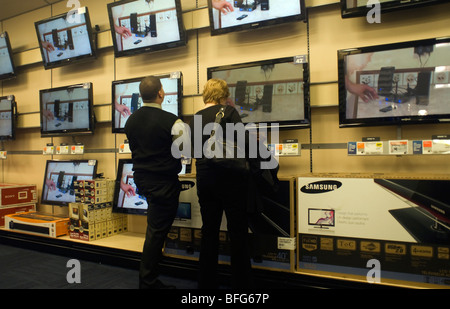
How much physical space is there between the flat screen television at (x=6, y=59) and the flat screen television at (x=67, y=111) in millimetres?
823

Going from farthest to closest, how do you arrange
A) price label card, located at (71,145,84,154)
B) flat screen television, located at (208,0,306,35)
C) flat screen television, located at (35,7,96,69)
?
price label card, located at (71,145,84,154) → flat screen television, located at (35,7,96,69) → flat screen television, located at (208,0,306,35)

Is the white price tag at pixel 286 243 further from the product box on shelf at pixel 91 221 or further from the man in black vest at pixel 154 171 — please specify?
the product box on shelf at pixel 91 221

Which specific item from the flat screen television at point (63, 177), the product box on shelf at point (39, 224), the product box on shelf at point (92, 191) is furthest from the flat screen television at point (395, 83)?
the product box on shelf at point (39, 224)

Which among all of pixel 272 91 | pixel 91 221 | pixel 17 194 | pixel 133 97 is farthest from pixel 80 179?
pixel 272 91

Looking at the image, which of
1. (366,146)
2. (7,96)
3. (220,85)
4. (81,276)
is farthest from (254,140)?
(7,96)

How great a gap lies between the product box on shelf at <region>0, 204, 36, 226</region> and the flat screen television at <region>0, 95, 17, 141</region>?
2.88 feet

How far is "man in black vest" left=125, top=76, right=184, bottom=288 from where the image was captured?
205 cm

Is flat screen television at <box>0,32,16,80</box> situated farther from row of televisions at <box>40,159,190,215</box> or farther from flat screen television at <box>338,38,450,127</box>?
flat screen television at <box>338,38,450,127</box>

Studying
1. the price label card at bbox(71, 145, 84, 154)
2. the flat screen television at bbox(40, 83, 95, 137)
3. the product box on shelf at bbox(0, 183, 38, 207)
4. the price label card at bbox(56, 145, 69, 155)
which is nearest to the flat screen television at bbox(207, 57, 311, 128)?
the flat screen television at bbox(40, 83, 95, 137)

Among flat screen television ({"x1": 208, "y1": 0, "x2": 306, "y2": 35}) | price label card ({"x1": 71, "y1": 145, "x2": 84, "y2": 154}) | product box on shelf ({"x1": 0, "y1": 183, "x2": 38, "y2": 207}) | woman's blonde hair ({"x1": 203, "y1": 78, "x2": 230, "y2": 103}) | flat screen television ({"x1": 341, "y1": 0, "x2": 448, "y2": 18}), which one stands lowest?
product box on shelf ({"x1": 0, "y1": 183, "x2": 38, "y2": 207})

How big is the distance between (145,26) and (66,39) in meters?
1.08

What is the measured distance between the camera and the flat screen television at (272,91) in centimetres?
242
